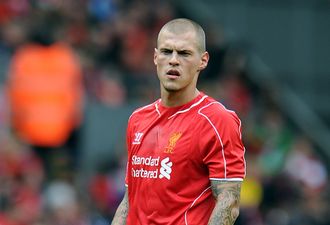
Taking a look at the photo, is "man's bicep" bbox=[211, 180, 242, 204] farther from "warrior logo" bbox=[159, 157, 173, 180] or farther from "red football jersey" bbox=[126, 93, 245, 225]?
"warrior logo" bbox=[159, 157, 173, 180]

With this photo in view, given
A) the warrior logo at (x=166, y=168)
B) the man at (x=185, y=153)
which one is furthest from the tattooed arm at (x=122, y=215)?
the warrior logo at (x=166, y=168)

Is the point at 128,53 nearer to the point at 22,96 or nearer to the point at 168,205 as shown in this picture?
the point at 22,96

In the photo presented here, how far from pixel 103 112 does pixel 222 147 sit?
8.44 m

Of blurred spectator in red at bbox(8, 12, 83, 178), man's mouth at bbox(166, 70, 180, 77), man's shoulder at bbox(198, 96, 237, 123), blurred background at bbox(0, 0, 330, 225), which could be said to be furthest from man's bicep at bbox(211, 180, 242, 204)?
Answer: blurred spectator in red at bbox(8, 12, 83, 178)

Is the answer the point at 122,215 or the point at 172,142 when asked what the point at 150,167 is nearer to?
the point at 172,142

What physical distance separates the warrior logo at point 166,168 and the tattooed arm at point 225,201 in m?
0.27

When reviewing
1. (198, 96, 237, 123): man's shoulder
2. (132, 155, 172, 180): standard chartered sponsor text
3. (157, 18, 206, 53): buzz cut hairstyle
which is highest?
(157, 18, 206, 53): buzz cut hairstyle

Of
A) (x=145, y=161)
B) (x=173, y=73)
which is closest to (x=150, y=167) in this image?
(x=145, y=161)

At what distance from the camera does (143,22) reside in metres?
17.8

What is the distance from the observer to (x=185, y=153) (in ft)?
23.1

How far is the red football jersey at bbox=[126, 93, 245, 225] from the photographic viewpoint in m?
6.96

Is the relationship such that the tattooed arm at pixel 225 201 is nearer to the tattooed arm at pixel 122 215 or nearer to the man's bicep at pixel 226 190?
the man's bicep at pixel 226 190

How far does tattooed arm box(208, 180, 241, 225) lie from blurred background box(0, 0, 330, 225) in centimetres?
546

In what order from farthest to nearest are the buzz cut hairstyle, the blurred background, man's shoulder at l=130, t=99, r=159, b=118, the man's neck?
1. the blurred background
2. man's shoulder at l=130, t=99, r=159, b=118
3. the man's neck
4. the buzz cut hairstyle
